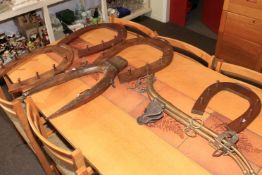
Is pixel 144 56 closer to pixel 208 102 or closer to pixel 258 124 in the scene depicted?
pixel 208 102

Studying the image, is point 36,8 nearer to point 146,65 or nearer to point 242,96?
point 146,65

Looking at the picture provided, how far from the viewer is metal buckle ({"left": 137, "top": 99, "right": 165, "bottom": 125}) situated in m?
1.08

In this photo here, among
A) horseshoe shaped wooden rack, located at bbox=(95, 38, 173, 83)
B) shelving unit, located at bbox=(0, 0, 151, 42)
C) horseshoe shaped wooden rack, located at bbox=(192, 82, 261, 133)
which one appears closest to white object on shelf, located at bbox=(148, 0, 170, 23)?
shelving unit, located at bbox=(0, 0, 151, 42)

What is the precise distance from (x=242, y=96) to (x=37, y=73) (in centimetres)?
104

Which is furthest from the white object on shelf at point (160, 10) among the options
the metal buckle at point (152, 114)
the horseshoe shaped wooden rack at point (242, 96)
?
the metal buckle at point (152, 114)

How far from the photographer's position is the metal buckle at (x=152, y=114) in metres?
1.08

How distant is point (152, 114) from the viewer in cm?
108

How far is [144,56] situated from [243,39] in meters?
1.25

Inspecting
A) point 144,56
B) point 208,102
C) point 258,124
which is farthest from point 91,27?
point 258,124

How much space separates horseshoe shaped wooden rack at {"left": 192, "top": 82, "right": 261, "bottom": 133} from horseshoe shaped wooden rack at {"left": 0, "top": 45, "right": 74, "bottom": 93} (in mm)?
755

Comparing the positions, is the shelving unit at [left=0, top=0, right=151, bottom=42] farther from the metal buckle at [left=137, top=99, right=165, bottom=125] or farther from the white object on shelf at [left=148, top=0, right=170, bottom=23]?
the metal buckle at [left=137, top=99, right=165, bottom=125]

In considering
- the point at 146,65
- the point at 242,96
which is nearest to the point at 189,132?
the point at 242,96

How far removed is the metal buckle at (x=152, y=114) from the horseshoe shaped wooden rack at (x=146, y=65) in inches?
10.4

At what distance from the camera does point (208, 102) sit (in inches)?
45.8
